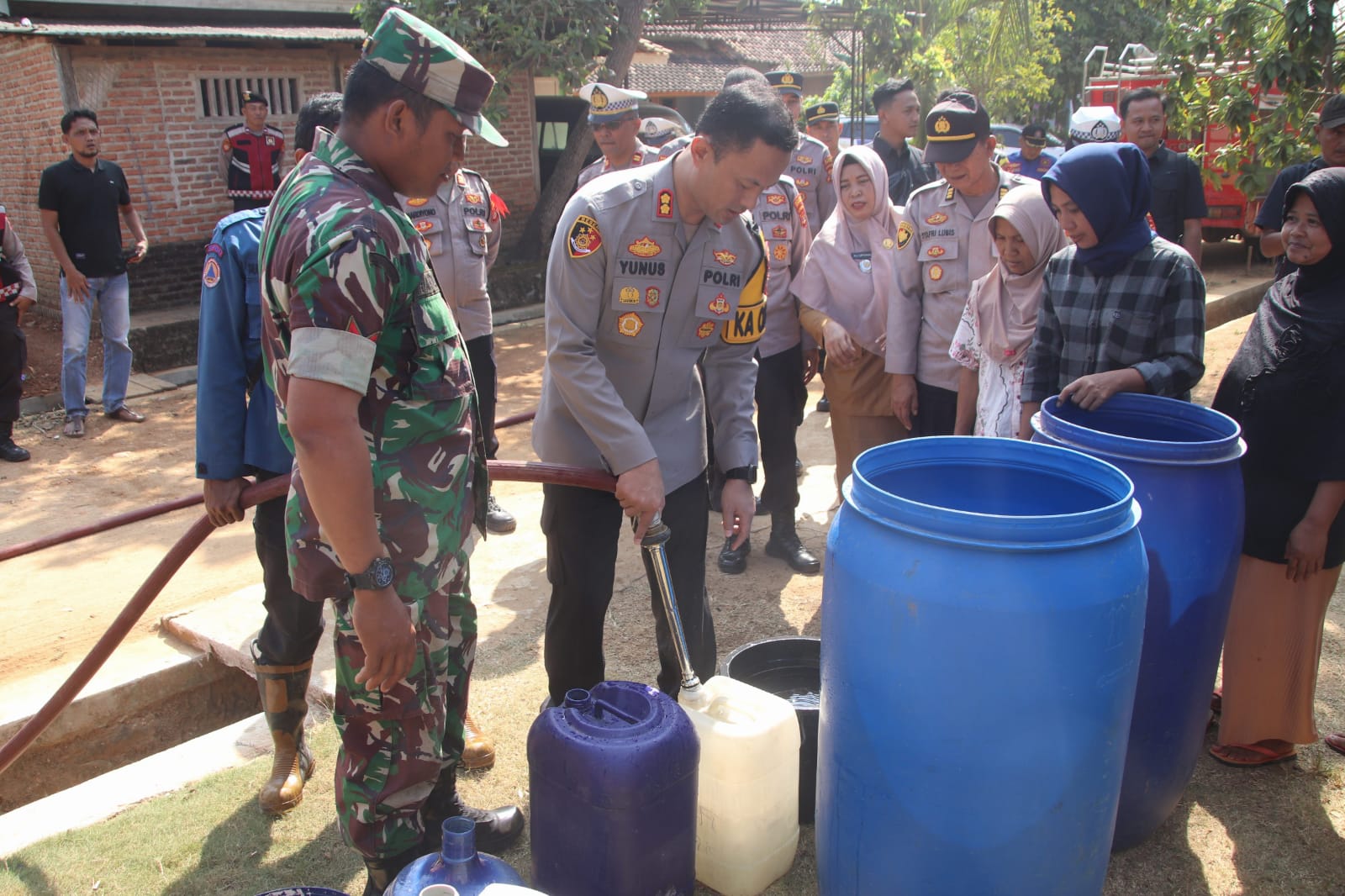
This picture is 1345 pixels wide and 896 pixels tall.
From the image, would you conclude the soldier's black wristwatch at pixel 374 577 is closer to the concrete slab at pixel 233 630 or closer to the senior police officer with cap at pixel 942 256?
the concrete slab at pixel 233 630

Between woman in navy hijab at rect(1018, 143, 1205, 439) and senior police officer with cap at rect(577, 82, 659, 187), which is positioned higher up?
senior police officer with cap at rect(577, 82, 659, 187)

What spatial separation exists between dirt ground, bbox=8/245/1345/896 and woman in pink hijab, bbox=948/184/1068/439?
1120 mm

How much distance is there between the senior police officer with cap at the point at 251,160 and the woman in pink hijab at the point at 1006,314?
301 inches

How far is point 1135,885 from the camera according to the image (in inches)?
97.5

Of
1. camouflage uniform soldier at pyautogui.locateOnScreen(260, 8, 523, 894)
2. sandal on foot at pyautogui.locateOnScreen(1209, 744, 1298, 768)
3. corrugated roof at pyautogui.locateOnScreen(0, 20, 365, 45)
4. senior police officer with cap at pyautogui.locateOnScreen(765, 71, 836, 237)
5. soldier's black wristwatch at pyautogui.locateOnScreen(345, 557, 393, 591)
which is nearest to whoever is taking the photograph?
camouflage uniform soldier at pyautogui.locateOnScreen(260, 8, 523, 894)

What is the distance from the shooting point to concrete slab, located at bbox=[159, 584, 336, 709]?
3.62 meters

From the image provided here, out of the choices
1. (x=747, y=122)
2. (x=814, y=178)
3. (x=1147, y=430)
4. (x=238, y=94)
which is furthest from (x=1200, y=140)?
(x=747, y=122)

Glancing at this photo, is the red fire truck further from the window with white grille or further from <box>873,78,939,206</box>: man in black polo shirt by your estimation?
A: the window with white grille

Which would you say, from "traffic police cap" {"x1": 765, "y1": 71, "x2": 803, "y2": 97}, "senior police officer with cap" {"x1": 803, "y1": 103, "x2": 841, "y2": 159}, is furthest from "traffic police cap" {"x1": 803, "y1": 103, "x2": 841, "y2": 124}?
"traffic police cap" {"x1": 765, "y1": 71, "x2": 803, "y2": 97}

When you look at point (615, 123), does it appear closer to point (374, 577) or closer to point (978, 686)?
point (374, 577)

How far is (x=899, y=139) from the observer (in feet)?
20.3

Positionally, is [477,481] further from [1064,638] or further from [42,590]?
[42,590]

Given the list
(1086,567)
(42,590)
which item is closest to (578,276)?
(1086,567)

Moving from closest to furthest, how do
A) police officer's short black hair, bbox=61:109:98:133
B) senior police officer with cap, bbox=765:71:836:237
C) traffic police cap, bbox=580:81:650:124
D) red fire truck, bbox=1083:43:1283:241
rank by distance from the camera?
1. traffic police cap, bbox=580:81:650:124
2. senior police officer with cap, bbox=765:71:836:237
3. police officer's short black hair, bbox=61:109:98:133
4. red fire truck, bbox=1083:43:1283:241
